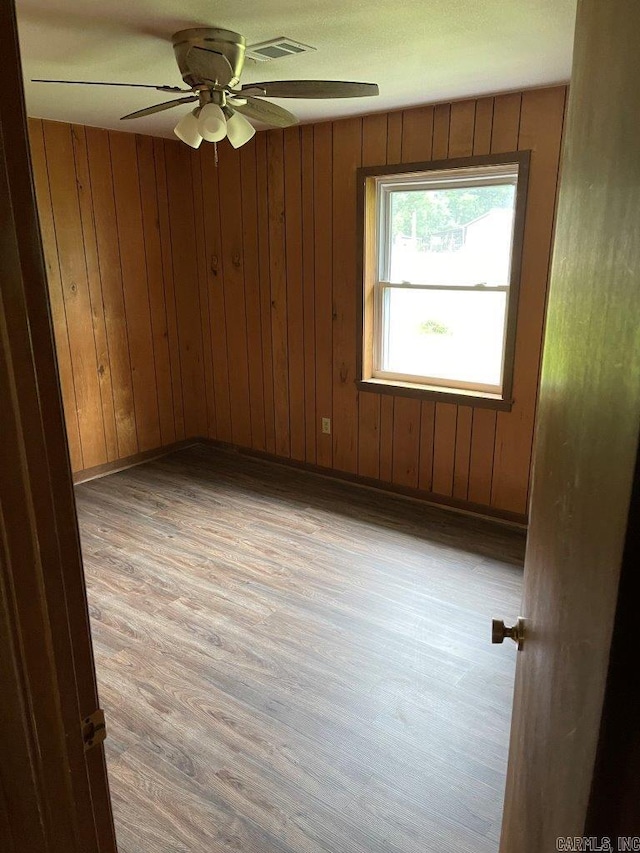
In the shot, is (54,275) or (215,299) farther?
(215,299)

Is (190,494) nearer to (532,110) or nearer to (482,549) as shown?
(482,549)

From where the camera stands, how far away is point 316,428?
441cm

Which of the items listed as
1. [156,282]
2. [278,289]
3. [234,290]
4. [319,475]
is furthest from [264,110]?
[319,475]

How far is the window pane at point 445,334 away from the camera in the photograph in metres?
3.54

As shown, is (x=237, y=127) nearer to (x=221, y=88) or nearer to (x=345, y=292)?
(x=221, y=88)

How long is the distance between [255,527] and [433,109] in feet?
8.67

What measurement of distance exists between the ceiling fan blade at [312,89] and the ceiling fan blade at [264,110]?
158 millimetres

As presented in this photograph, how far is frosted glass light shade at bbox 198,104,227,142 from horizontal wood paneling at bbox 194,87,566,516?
5.25 feet

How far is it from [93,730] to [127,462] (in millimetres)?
3981

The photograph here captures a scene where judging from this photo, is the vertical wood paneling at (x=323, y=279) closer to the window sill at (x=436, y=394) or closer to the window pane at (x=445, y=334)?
the window sill at (x=436, y=394)

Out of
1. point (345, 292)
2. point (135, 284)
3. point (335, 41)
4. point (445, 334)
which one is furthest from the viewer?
point (135, 284)

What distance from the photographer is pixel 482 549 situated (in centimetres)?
336

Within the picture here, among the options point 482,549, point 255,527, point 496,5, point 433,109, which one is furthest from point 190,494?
point 496,5

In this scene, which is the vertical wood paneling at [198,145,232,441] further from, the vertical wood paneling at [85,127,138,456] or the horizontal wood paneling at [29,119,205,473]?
the vertical wood paneling at [85,127,138,456]
